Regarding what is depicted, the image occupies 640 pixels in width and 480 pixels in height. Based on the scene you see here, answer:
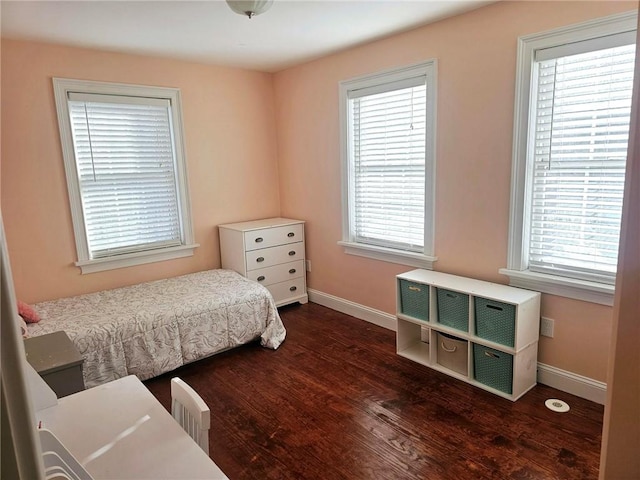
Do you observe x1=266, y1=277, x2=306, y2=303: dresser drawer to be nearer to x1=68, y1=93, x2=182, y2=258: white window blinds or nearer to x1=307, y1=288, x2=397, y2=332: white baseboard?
x1=307, y1=288, x2=397, y2=332: white baseboard

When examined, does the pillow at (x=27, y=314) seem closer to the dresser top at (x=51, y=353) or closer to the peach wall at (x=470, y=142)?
the dresser top at (x=51, y=353)

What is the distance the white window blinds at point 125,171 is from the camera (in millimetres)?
3477

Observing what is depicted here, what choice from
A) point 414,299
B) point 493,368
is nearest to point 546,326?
point 493,368

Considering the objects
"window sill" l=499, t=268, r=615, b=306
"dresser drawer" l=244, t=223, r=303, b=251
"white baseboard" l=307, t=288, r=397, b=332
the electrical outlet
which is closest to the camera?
"window sill" l=499, t=268, r=615, b=306

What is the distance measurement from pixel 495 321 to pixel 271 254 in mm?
2241

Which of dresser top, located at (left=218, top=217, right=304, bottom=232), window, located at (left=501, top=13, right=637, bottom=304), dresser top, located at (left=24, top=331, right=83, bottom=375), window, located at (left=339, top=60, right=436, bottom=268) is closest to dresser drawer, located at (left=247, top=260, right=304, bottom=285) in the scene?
dresser top, located at (left=218, top=217, right=304, bottom=232)

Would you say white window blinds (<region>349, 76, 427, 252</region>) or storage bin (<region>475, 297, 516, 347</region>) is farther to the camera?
white window blinds (<region>349, 76, 427, 252</region>)

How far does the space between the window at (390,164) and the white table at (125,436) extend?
2.41m

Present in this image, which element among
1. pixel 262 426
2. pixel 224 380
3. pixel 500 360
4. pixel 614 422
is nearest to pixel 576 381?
pixel 500 360

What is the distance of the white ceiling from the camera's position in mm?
2568

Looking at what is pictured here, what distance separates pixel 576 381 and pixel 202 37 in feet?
11.6

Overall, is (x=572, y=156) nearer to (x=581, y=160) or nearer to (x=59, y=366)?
(x=581, y=160)

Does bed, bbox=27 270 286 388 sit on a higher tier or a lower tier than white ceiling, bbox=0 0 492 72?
lower

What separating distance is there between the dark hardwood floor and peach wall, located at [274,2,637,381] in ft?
1.75
